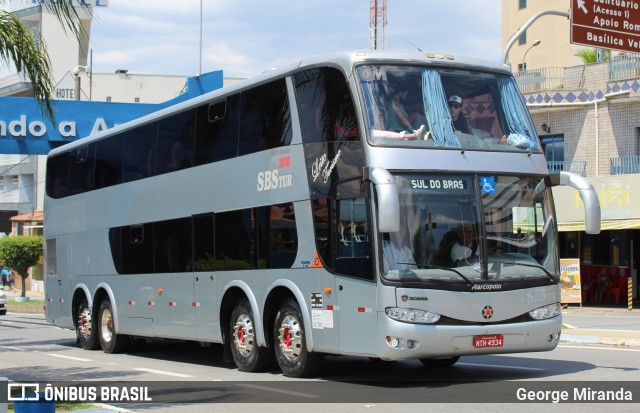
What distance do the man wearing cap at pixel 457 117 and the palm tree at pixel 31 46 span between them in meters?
4.75

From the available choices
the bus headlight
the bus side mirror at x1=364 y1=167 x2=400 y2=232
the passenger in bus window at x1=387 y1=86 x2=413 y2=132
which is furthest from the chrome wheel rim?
the passenger in bus window at x1=387 y1=86 x2=413 y2=132

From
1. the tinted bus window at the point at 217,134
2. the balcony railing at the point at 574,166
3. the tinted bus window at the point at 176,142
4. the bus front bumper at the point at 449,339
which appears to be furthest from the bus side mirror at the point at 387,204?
the balcony railing at the point at 574,166

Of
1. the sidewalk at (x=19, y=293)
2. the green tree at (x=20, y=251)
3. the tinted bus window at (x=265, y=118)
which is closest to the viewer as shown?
the tinted bus window at (x=265, y=118)

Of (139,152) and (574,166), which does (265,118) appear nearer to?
(139,152)

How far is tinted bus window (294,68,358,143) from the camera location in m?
12.8

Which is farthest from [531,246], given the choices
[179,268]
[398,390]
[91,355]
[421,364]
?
[91,355]

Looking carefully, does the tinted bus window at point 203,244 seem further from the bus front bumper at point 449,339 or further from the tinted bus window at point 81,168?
the tinted bus window at point 81,168

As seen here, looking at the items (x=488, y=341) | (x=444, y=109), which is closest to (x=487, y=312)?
(x=488, y=341)

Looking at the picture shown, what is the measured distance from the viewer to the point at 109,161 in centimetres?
2027

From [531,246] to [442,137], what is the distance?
1844 mm

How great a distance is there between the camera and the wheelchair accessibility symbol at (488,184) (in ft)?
41.4

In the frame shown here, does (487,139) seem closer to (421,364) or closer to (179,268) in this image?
(421,364)

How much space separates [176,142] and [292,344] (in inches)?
204

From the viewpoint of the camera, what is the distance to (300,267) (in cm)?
1362
